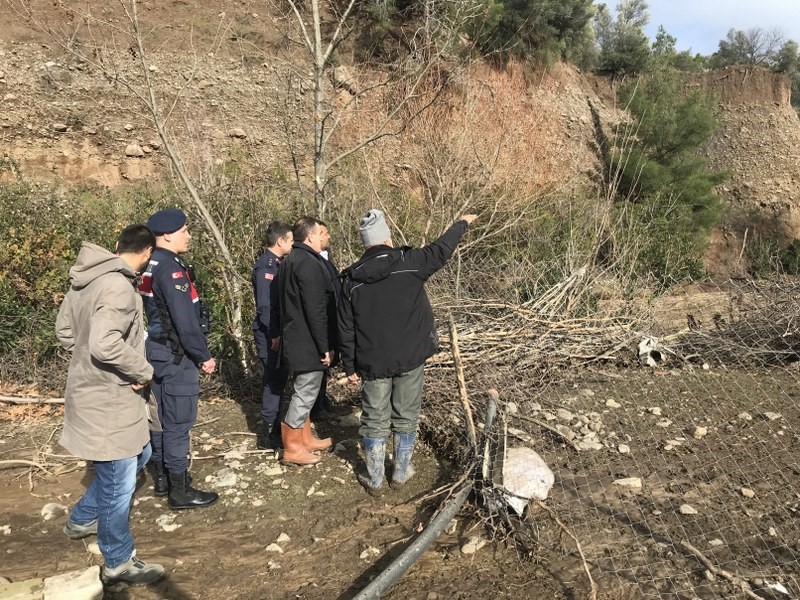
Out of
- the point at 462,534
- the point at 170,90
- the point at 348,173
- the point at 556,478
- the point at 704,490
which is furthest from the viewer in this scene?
the point at 170,90

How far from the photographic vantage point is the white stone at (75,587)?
7.97 ft

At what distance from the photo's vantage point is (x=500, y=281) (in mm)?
6656

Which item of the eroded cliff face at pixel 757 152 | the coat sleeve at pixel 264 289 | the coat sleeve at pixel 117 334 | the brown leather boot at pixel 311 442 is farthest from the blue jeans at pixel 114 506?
the eroded cliff face at pixel 757 152

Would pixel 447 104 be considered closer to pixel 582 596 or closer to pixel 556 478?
pixel 556 478

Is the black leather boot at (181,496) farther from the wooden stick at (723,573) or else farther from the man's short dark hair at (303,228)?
the wooden stick at (723,573)

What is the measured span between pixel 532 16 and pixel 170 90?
10509mm

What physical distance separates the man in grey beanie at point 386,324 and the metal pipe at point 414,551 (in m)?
0.54

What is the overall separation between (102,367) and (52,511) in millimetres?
1461

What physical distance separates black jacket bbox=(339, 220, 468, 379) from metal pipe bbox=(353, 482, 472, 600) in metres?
0.77

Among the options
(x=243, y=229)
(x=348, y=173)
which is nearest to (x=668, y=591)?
(x=243, y=229)

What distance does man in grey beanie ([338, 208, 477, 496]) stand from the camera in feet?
10.1

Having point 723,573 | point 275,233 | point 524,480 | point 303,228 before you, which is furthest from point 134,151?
point 723,573

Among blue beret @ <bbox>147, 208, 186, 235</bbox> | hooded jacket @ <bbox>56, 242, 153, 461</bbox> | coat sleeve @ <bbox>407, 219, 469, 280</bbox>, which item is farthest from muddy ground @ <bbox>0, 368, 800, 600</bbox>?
blue beret @ <bbox>147, 208, 186, 235</bbox>

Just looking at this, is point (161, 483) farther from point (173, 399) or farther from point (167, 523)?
point (173, 399)
